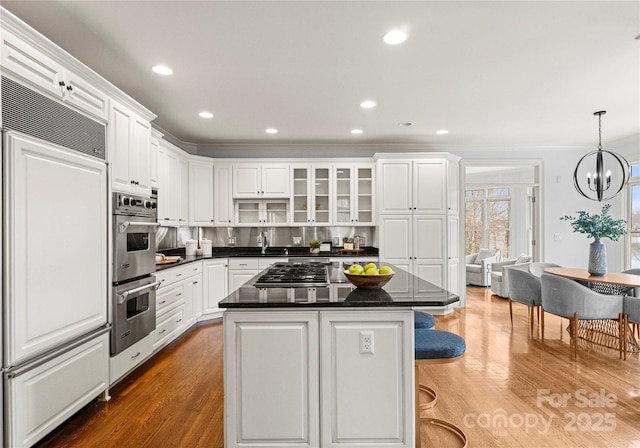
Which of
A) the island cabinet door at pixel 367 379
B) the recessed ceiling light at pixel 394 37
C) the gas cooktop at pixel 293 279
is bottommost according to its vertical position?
the island cabinet door at pixel 367 379

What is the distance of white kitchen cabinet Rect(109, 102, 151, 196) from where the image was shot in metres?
2.79

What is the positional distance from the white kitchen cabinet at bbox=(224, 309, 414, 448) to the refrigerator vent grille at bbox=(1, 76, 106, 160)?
1.49 metres

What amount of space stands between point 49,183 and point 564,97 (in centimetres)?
452

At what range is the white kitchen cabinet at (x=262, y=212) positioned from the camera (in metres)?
5.68

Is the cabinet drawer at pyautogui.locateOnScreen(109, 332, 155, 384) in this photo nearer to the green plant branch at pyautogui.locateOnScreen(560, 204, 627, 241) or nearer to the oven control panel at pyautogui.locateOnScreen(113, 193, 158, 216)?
the oven control panel at pyautogui.locateOnScreen(113, 193, 158, 216)

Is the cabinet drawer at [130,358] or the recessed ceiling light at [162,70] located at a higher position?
the recessed ceiling light at [162,70]

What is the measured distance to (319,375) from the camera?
1909mm

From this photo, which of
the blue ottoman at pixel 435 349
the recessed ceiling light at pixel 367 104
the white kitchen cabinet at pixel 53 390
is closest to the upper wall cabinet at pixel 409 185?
the recessed ceiling light at pixel 367 104

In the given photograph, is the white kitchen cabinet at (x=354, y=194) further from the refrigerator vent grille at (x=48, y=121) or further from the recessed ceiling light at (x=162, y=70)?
the refrigerator vent grille at (x=48, y=121)

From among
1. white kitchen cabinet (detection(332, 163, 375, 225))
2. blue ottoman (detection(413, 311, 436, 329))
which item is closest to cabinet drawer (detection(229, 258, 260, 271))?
white kitchen cabinet (detection(332, 163, 375, 225))

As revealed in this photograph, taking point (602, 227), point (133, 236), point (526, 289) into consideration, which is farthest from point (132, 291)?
point (602, 227)

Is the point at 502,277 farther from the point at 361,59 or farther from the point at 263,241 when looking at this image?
the point at 361,59

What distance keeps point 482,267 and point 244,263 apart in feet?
17.0

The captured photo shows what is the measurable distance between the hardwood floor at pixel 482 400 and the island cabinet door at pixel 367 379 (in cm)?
45
